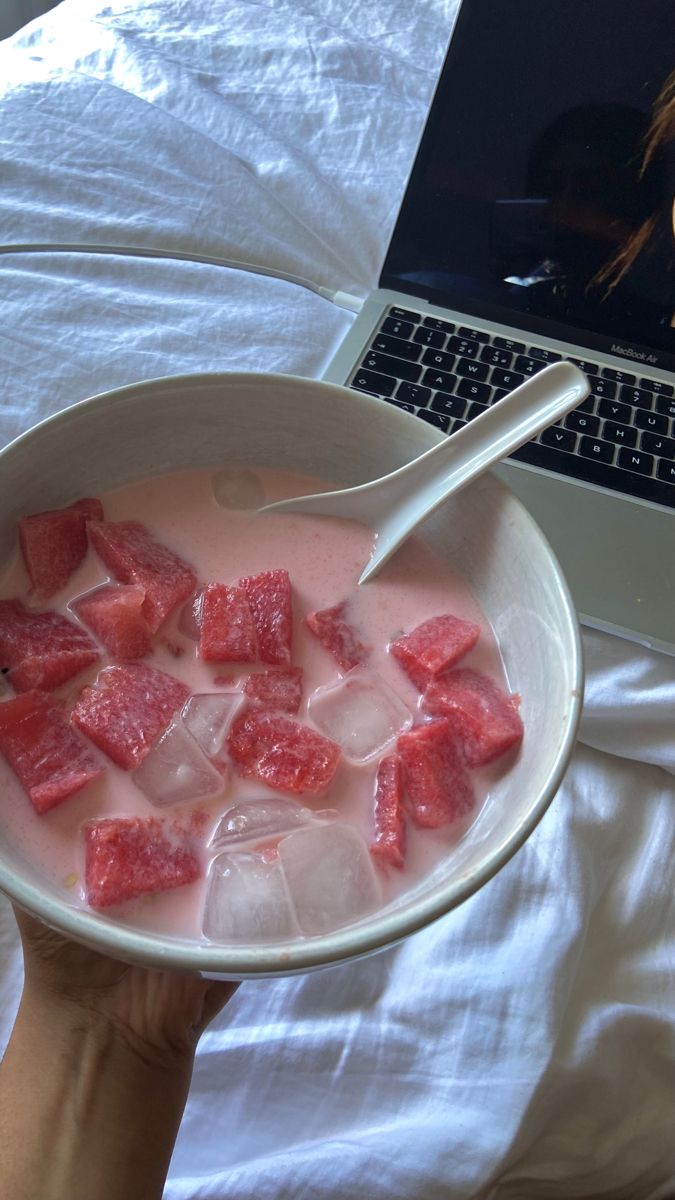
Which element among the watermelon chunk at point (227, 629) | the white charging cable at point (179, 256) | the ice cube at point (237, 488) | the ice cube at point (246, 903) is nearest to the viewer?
the ice cube at point (246, 903)

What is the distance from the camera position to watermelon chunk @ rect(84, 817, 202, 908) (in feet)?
1.72

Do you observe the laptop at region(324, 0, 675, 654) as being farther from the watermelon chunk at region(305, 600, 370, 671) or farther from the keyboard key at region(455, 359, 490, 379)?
the watermelon chunk at region(305, 600, 370, 671)

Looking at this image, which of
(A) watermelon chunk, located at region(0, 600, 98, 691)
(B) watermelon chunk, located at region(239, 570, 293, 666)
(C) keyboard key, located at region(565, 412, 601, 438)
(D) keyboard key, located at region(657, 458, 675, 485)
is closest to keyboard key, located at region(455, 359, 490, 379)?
(C) keyboard key, located at region(565, 412, 601, 438)

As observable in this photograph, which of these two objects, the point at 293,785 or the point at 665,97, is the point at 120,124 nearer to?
the point at 665,97

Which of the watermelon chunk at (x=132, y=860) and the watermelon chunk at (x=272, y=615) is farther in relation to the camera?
the watermelon chunk at (x=272, y=615)

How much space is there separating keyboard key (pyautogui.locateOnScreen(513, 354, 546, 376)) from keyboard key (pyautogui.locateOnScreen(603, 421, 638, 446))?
0.33 feet

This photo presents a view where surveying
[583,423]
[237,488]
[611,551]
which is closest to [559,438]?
[583,423]

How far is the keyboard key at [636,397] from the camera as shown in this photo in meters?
0.98

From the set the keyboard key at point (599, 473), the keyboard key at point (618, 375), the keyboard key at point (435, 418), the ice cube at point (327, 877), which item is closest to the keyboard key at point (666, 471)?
the keyboard key at point (599, 473)

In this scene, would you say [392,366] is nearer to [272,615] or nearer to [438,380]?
[438,380]

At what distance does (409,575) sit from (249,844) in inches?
9.8

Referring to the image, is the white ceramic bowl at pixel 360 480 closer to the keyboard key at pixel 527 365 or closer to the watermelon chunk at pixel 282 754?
the watermelon chunk at pixel 282 754

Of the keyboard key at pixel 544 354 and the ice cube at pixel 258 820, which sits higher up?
the keyboard key at pixel 544 354

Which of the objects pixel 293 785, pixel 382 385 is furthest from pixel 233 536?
pixel 382 385
